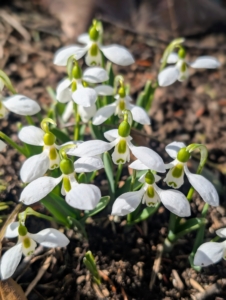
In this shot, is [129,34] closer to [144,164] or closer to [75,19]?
[75,19]

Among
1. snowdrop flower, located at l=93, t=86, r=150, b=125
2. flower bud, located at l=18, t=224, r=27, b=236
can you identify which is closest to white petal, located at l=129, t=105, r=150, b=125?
snowdrop flower, located at l=93, t=86, r=150, b=125

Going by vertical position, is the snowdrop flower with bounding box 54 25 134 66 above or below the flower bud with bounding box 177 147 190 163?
above

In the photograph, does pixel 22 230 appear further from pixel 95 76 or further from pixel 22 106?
pixel 95 76

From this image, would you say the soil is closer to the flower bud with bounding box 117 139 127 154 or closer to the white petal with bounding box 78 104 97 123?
the white petal with bounding box 78 104 97 123

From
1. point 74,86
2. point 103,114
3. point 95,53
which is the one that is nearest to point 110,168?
point 103,114

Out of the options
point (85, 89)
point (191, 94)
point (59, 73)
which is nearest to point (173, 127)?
point (191, 94)

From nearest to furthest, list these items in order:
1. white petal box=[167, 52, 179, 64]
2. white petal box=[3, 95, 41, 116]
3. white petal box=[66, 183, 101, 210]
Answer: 1. white petal box=[66, 183, 101, 210]
2. white petal box=[3, 95, 41, 116]
3. white petal box=[167, 52, 179, 64]
